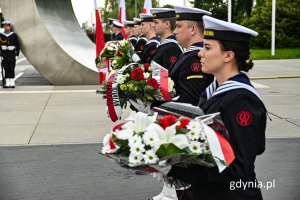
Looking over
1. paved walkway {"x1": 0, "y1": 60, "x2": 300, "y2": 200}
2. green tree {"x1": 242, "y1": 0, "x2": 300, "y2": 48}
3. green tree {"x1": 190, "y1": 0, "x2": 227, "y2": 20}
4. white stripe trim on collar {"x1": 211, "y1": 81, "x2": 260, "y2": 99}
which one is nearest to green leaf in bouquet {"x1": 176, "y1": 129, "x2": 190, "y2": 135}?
white stripe trim on collar {"x1": 211, "y1": 81, "x2": 260, "y2": 99}

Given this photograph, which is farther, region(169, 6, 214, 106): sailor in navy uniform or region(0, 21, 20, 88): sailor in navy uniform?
region(0, 21, 20, 88): sailor in navy uniform

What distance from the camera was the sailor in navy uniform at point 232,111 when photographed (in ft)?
8.95

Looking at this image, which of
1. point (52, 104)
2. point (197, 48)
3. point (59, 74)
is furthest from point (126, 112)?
point (197, 48)

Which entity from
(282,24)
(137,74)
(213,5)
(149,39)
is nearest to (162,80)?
(137,74)

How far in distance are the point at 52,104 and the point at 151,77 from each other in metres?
8.32

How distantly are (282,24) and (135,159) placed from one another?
141 feet

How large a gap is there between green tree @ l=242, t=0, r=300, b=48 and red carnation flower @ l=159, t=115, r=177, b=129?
41.8 meters

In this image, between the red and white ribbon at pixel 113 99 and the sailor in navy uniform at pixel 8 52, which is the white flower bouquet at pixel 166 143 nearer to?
the red and white ribbon at pixel 113 99

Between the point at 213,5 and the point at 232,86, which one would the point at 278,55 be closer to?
the point at 213,5

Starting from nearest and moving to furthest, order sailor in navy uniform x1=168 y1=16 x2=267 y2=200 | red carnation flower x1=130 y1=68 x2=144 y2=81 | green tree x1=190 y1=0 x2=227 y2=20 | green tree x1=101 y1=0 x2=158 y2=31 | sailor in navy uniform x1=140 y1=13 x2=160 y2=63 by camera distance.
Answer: sailor in navy uniform x1=168 y1=16 x2=267 y2=200 → red carnation flower x1=130 y1=68 x2=144 y2=81 → sailor in navy uniform x1=140 y1=13 x2=160 y2=63 → green tree x1=190 y1=0 x2=227 y2=20 → green tree x1=101 y1=0 x2=158 y2=31

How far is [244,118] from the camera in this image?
275 cm

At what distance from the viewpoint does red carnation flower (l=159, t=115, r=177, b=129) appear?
8.51 ft

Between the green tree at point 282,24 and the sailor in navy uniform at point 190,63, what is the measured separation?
39430mm

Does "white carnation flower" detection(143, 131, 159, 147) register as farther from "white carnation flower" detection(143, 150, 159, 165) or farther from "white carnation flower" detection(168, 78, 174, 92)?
"white carnation flower" detection(168, 78, 174, 92)
